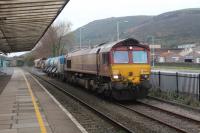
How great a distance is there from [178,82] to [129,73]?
3106 millimetres

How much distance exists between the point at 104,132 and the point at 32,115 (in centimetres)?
385

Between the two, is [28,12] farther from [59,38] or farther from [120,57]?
[59,38]

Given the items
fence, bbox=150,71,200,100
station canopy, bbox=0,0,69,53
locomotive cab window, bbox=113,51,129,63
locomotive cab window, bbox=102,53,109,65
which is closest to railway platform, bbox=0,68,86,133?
locomotive cab window, bbox=102,53,109,65

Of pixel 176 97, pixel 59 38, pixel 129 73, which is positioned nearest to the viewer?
pixel 129 73

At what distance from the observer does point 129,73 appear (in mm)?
21391

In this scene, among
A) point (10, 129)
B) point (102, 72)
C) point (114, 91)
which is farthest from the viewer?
point (102, 72)

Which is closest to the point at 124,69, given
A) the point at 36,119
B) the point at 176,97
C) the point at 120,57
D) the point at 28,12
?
the point at 120,57

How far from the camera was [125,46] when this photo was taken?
2206 centimetres

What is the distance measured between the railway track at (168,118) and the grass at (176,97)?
1.76 meters

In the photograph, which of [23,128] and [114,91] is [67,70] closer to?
[114,91]

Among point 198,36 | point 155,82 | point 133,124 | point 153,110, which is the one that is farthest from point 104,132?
point 198,36

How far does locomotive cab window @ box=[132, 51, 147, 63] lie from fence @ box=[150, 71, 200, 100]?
83.5 inches

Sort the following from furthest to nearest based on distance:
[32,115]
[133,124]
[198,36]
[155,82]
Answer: [198,36] → [155,82] → [32,115] → [133,124]

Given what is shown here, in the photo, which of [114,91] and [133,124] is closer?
[133,124]
